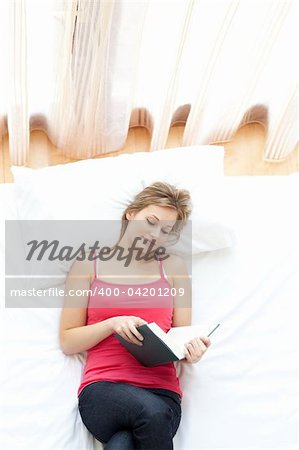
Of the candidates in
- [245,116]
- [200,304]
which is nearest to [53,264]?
[200,304]

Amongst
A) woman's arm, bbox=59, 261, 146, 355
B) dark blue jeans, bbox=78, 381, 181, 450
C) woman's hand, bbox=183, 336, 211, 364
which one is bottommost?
dark blue jeans, bbox=78, 381, 181, 450

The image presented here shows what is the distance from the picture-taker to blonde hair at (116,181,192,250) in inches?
69.7

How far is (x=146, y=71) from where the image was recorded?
2.06 metres

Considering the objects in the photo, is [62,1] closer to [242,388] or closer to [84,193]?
[84,193]

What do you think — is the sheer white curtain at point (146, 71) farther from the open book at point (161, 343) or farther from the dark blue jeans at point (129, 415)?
the dark blue jeans at point (129, 415)

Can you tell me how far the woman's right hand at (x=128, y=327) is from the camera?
5.03ft

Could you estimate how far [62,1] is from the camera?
1.69 metres

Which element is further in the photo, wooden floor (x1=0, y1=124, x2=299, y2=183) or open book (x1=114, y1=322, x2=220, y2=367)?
wooden floor (x1=0, y1=124, x2=299, y2=183)

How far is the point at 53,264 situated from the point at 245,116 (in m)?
0.98

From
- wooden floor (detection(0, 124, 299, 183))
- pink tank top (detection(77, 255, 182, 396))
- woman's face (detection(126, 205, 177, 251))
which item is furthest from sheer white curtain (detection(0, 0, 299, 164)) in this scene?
pink tank top (detection(77, 255, 182, 396))

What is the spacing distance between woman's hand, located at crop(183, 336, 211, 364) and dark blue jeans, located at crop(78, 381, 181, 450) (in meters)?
0.12

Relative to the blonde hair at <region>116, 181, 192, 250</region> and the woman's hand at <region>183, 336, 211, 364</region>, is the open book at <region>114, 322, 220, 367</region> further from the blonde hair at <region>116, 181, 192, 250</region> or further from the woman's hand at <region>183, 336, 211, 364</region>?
the blonde hair at <region>116, 181, 192, 250</region>

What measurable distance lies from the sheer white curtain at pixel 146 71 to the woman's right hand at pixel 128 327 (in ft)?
2.50

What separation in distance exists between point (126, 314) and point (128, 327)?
0.16m
